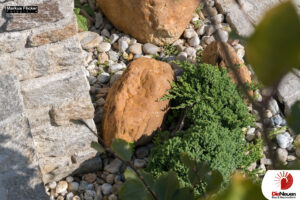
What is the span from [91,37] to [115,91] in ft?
3.04

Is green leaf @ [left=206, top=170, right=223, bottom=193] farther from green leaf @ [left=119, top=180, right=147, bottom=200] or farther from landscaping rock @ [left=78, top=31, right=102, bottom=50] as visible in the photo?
landscaping rock @ [left=78, top=31, right=102, bottom=50]

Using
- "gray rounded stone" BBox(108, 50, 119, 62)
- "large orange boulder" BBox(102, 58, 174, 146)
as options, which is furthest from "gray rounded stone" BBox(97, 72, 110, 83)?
"large orange boulder" BBox(102, 58, 174, 146)

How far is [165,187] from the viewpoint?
88cm

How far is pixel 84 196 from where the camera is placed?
265cm

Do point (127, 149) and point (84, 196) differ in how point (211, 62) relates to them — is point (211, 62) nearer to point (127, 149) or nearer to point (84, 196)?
point (84, 196)

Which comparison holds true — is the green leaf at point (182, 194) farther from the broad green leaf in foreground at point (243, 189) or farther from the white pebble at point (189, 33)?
the white pebble at point (189, 33)

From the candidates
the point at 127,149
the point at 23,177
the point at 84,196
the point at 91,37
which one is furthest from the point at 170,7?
the point at 127,149

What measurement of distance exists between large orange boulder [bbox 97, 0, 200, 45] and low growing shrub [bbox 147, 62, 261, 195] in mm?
498

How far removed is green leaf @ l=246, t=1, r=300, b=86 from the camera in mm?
396

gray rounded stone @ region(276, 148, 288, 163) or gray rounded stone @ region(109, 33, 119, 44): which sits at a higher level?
gray rounded stone @ region(109, 33, 119, 44)

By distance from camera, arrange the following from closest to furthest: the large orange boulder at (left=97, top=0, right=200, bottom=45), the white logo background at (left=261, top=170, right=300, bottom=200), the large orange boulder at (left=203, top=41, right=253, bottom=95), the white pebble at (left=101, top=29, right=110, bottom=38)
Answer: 1. the white logo background at (left=261, top=170, right=300, bottom=200)
2. the large orange boulder at (left=203, top=41, right=253, bottom=95)
3. the large orange boulder at (left=97, top=0, right=200, bottom=45)
4. the white pebble at (left=101, top=29, right=110, bottom=38)

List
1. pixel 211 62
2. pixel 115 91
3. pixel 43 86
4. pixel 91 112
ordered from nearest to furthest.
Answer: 1. pixel 43 86
2. pixel 91 112
3. pixel 115 91
4. pixel 211 62

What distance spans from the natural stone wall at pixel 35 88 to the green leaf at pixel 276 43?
5.46 ft

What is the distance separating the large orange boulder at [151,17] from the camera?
318 centimetres
